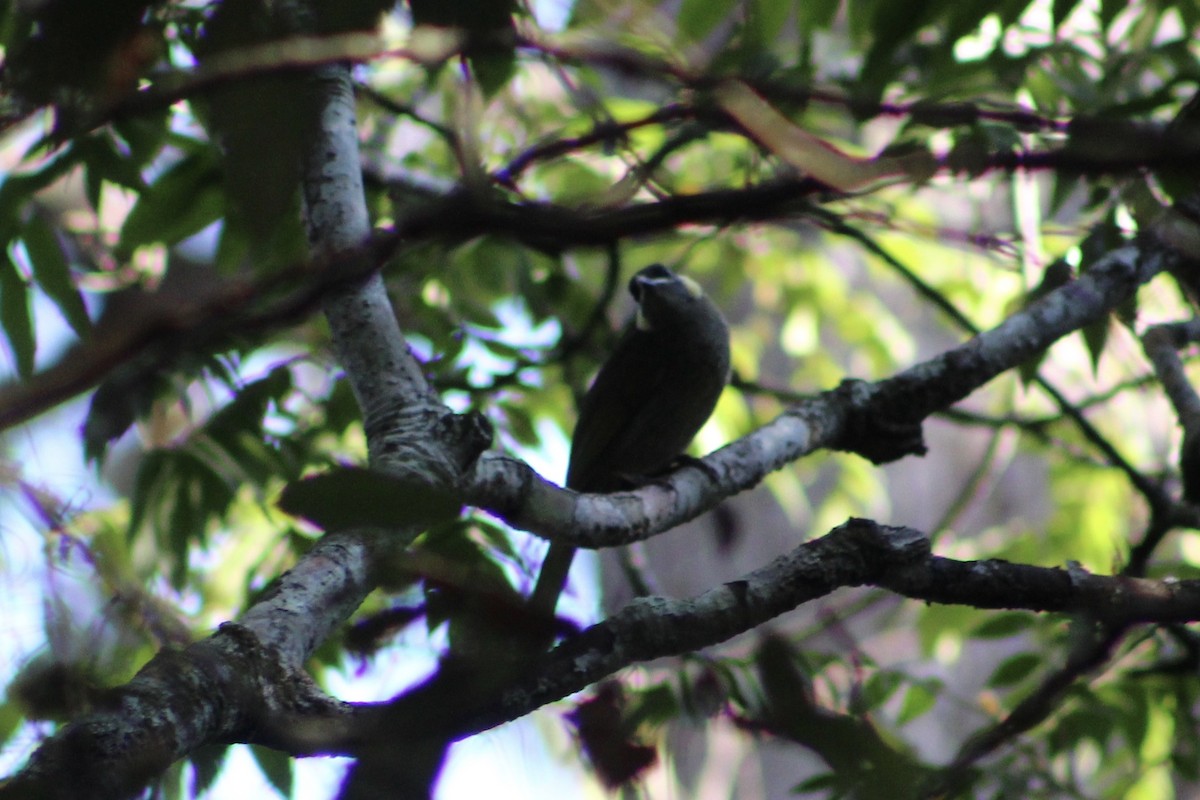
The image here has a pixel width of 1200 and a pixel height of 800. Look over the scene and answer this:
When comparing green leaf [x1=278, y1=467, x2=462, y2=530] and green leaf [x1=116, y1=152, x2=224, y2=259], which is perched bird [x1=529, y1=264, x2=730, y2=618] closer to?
green leaf [x1=116, y1=152, x2=224, y2=259]

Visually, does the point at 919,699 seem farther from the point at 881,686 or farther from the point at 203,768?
the point at 203,768

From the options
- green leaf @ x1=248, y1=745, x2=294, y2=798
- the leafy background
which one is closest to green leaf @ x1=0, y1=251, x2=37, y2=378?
the leafy background

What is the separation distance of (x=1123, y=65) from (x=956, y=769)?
2721 mm

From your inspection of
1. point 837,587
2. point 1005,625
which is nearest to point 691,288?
point 1005,625

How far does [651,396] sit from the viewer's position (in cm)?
404

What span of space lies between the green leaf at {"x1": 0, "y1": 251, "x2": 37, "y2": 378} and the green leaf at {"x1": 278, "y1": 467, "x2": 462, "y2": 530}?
6.22 feet

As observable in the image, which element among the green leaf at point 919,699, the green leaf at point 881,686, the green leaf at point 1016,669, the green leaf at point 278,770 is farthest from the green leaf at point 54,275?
the green leaf at point 1016,669

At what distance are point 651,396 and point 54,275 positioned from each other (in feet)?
7.19

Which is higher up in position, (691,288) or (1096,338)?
(691,288)

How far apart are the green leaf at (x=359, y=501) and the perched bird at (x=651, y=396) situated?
125 inches

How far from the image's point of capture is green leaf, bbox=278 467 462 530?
26.1 inches

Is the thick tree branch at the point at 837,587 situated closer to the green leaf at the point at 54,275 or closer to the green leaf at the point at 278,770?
the green leaf at the point at 278,770

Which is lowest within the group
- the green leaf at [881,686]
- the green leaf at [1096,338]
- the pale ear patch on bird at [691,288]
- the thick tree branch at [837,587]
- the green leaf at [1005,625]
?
the thick tree branch at [837,587]

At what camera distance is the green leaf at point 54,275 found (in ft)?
7.72
